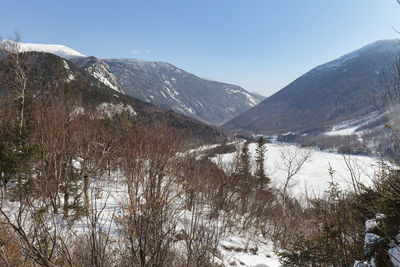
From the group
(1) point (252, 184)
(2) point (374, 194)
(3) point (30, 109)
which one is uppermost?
(3) point (30, 109)

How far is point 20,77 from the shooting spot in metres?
10.3

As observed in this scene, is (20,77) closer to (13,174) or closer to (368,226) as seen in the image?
(13,174)

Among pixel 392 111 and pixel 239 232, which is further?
pixel 239 232

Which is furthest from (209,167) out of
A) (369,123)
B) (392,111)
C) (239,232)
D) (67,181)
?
(369,123)

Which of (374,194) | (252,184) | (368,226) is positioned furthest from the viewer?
(252,184)

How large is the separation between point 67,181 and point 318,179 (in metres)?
89.3

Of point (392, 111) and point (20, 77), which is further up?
point (20, 77)

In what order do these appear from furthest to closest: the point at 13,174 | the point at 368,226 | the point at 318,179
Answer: the point at 318,179 → the point at 13,174 → the point at 368,226

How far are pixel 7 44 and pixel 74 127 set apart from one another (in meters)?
4.62

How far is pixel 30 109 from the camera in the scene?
41.2 feet

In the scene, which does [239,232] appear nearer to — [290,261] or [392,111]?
[290,261]

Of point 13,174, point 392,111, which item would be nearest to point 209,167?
point 13,174

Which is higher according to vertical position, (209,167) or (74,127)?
(74,127)

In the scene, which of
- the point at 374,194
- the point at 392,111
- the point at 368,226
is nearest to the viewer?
the point at 392,111
